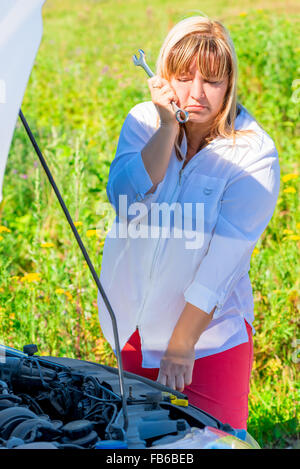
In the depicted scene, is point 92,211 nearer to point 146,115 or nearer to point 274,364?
point 274,364

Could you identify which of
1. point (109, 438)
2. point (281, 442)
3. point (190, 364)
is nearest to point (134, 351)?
point (190, 364)

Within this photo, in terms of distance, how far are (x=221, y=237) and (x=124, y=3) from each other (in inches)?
Answer: 490

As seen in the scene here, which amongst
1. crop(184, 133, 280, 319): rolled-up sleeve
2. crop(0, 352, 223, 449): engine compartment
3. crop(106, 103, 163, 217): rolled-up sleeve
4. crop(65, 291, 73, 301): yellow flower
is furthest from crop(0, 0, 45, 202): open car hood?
crop(65, 291, 73, 301): yellow flower

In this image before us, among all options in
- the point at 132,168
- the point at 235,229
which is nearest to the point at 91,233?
the point at 132,168


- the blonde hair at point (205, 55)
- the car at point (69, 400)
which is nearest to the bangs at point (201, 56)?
the blonde hair at point (205, 55)

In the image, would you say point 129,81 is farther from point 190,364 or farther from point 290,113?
point 190,364

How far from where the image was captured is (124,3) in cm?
1328

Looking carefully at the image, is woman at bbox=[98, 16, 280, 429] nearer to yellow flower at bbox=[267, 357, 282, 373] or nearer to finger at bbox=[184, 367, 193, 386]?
finger at bbox=[184, 367, 193, 386]

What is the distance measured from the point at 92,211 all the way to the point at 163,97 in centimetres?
263

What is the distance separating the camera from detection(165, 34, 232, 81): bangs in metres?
1.78

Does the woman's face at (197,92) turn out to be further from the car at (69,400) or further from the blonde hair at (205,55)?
the car at (69,400)

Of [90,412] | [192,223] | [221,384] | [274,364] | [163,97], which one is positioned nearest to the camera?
[90,412]

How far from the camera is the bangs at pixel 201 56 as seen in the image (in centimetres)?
178

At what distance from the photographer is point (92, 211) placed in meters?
4.30
